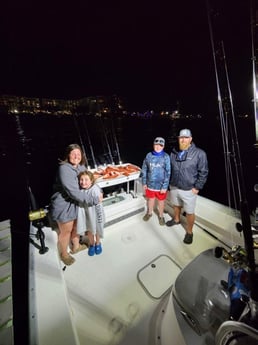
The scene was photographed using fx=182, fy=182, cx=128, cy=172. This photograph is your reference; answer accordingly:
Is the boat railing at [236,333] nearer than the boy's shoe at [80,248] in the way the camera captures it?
Yes

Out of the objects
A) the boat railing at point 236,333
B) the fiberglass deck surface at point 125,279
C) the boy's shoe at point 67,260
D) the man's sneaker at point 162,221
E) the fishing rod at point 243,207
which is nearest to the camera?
the boat railing at point 236,333

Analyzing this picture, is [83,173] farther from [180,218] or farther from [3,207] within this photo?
[3,207]

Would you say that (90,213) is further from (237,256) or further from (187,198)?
(237,256)

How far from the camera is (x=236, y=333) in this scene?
74cm

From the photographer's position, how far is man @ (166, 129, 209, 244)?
7.89 ft

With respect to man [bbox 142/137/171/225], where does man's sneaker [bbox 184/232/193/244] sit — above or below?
below

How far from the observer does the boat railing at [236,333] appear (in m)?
0.68

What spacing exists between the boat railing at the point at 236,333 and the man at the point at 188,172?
1781 millimetres

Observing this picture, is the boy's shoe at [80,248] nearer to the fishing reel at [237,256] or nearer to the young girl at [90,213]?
the young girl at [90,213]

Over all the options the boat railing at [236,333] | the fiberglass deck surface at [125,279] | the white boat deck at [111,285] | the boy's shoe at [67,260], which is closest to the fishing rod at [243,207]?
the boat railing at [236,333]

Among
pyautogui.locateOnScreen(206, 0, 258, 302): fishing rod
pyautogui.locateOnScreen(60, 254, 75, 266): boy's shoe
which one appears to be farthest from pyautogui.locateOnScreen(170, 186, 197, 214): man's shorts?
pyautogui.locateOnScreen(60, 254, 75, 266): boy's shoe

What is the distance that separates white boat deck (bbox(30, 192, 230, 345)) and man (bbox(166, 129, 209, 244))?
1.48ft

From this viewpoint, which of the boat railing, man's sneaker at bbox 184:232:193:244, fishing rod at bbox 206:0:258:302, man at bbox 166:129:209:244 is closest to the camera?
the boat railing

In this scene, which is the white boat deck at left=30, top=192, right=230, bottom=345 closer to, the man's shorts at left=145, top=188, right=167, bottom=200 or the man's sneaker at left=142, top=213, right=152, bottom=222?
the man's sneaker at left=142, top=213, right=152, bottom=222
